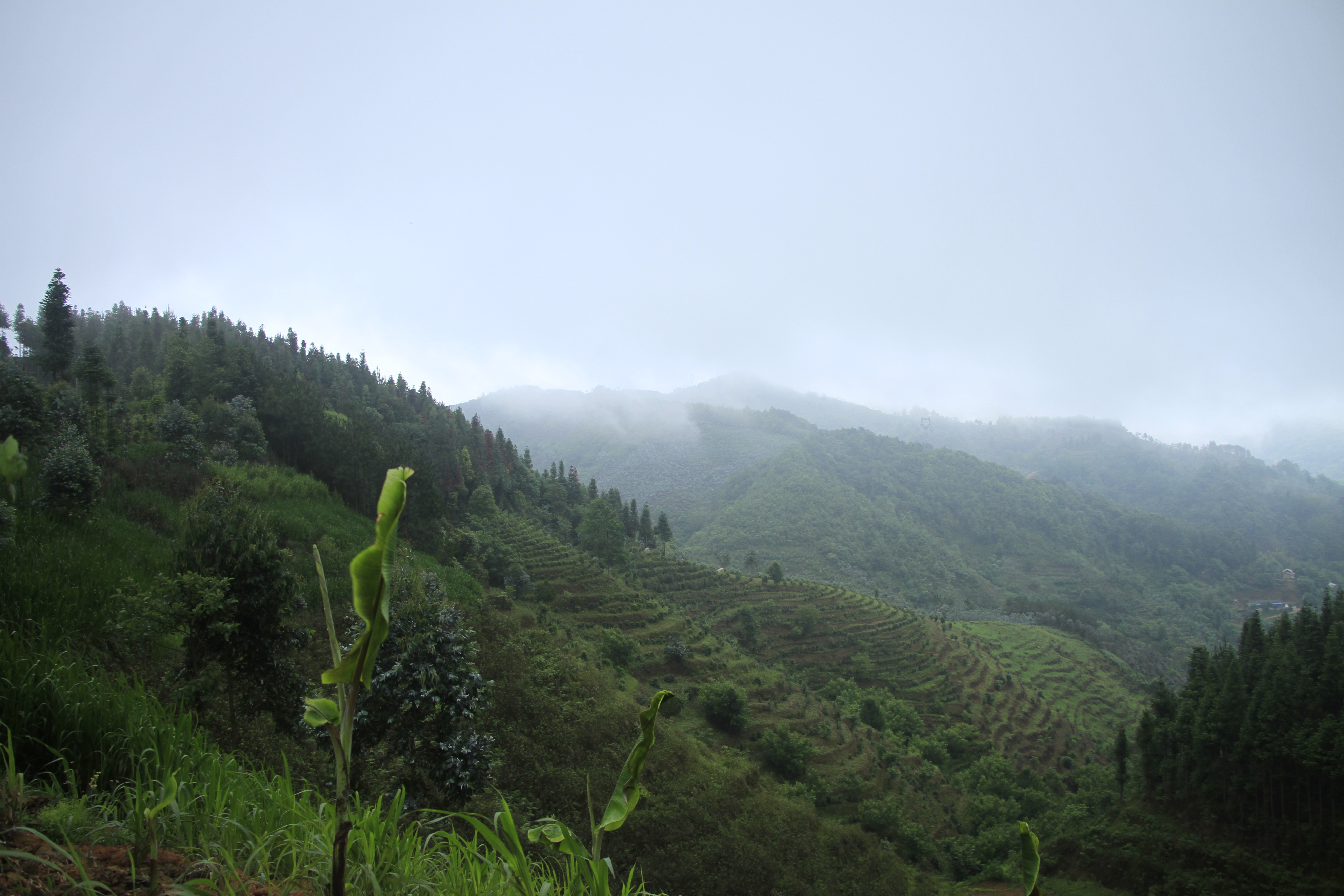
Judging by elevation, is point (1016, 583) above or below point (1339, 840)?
below

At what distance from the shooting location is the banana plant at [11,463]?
3.26 meters

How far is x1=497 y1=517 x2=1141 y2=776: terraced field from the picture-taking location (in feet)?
108

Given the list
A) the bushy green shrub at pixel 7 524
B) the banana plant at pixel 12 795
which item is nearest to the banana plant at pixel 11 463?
the banana plant at pixel 12 795

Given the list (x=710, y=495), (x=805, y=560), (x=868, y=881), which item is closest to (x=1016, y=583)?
(x=805, y=560)

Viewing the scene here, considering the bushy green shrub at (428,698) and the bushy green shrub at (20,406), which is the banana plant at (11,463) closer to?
the bushy green shrub at (428,698)

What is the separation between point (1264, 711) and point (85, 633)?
138 feet

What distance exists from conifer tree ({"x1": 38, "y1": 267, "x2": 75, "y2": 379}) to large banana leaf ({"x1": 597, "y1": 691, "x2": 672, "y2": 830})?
44.9 metres

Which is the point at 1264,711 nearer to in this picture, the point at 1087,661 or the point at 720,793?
the point at 720,793

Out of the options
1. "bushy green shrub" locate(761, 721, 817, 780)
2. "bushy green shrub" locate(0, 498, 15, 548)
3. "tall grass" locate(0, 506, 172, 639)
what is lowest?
"bushy green shrub" locate(761, 721, 817, 780)

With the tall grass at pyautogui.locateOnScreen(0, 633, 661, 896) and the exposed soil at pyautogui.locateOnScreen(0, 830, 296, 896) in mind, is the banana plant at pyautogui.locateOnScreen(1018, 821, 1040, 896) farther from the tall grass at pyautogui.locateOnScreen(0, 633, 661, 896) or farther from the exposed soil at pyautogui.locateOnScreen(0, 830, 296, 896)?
the exposed soil at pyautogui.locateOnScreen(0, 830, 296, 896)

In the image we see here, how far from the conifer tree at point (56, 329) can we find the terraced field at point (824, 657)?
1073 inches

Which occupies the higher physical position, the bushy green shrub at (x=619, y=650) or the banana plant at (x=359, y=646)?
the banana plant at (x=359, y=646)

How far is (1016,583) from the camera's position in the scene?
403ft

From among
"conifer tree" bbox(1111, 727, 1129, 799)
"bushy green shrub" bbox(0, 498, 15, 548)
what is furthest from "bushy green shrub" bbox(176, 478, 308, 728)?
"conifer tree" bbox(1111, 727, 1129, 799)
